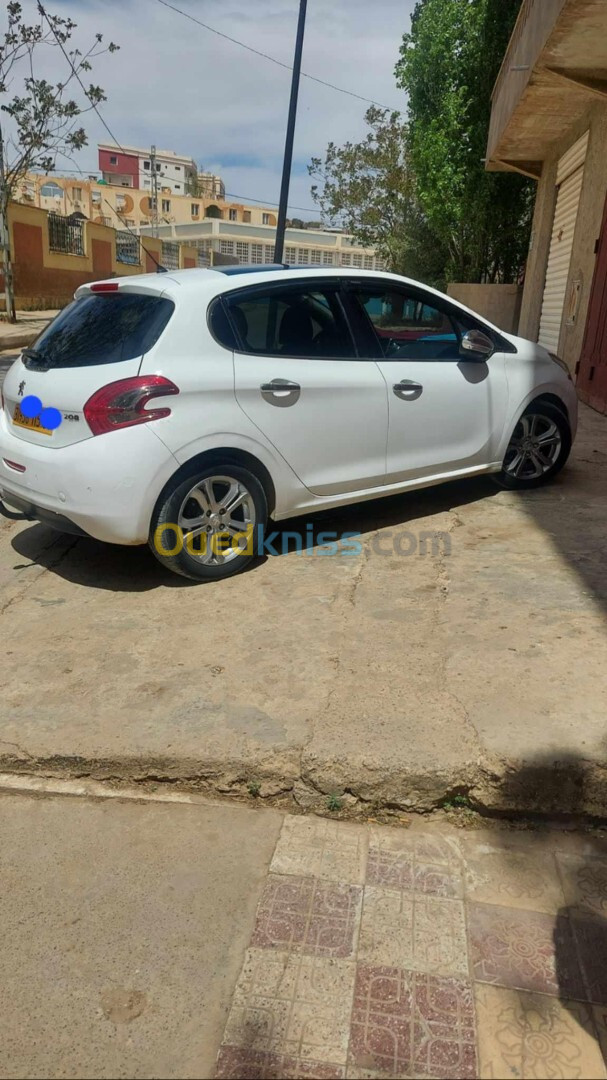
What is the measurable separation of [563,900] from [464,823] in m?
0.41

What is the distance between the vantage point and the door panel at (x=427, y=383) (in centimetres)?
455

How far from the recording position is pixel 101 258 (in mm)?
29000

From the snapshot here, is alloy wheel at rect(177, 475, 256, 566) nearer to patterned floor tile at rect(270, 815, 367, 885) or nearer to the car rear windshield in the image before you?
the car rear windshield

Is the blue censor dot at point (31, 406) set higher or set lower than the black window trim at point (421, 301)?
lower

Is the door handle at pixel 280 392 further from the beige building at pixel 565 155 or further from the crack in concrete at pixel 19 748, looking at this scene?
the beige building at pixel 565 155

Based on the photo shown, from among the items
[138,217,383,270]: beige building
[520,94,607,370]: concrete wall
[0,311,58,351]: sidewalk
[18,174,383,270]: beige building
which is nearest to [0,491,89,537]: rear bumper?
[520,94,607,370]: concrete wall

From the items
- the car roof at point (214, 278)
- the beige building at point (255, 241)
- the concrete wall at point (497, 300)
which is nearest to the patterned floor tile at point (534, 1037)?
the car roof at point (214, 278)

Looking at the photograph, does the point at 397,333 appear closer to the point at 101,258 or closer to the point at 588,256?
the point at 588,256

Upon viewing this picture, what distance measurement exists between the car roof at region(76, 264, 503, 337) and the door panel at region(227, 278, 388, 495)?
68 millimetres

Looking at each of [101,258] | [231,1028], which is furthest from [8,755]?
[101,258]

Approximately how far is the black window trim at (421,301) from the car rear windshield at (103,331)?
1154 millimetres

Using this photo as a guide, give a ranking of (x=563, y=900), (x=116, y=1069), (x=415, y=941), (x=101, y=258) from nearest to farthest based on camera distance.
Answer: (x=116, y=1069)
(x=415, y=941)
(x=563, y=900)
(x=101, y=258)

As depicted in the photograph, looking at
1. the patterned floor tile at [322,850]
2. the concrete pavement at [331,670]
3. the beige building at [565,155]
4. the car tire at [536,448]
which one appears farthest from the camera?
the beige building at [565,155]

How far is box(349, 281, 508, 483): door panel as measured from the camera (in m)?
4.55
